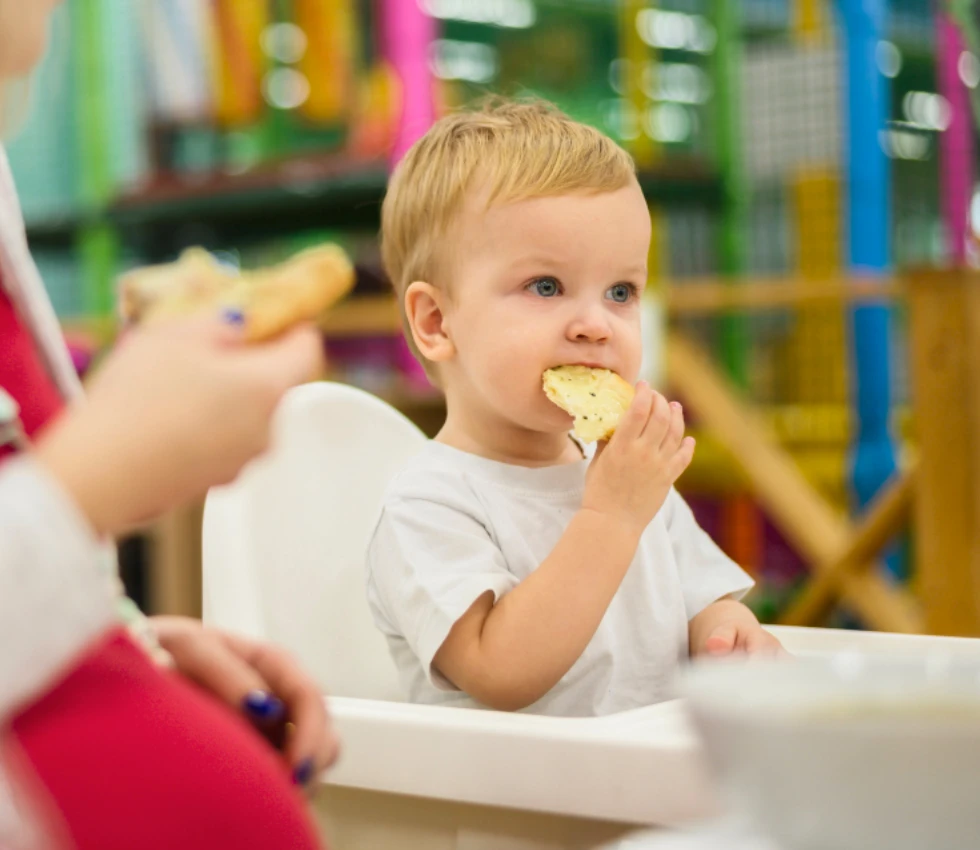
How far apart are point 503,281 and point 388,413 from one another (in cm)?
24

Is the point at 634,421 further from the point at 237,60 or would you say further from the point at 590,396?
the point at 237,60

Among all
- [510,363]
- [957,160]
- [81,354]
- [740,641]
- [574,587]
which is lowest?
[81,354]

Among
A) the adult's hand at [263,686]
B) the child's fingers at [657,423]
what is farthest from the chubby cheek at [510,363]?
the adult's hand at [263,686]

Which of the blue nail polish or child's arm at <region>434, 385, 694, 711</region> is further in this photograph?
child's arm at <region>434, 385, 694, 711</region>

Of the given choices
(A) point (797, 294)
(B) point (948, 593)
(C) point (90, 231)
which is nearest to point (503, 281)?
(B) point (948, 593)

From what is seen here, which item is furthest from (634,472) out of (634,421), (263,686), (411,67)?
(411,67)

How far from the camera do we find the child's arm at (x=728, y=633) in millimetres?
992

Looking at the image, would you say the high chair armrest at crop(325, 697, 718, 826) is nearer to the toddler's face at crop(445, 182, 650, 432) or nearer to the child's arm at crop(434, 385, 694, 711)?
the child's arm at crop(434, 385, 694, 711)

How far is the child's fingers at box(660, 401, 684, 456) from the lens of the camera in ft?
3.06

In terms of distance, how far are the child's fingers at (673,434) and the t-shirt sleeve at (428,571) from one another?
0.14 meters

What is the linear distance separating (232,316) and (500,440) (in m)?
0.55

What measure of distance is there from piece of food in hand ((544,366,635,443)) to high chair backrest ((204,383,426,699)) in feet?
0.72

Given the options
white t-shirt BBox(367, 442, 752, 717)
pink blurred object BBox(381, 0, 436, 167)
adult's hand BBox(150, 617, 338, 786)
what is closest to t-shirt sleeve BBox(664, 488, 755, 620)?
white t-shirt BBox(367, 442, 752, 717)

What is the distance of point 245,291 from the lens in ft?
1.82
